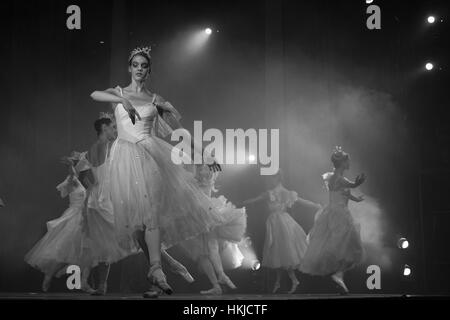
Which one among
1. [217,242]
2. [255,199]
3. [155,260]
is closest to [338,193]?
[255,199]

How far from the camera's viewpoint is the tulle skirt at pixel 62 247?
7.53 m

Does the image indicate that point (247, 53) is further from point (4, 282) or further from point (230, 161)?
point (4, 282)

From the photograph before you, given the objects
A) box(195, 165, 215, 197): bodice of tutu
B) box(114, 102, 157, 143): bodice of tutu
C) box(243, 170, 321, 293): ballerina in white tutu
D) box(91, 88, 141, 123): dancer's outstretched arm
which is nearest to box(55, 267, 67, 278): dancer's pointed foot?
box(195, 165, 215, 197): bodice of tutu

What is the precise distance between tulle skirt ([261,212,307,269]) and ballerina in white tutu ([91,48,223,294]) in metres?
2.61

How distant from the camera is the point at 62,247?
7605 mm

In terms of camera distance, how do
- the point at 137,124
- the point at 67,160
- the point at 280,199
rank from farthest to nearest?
1. the point at 280,199
2. the point at 67,160
3. the point at 137,124

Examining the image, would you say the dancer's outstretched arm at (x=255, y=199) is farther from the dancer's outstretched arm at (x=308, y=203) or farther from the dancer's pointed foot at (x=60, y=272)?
the dancer's pointed foot at (x=60, y=272)

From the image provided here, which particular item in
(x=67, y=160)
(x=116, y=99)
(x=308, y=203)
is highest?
(x=116, y=99)

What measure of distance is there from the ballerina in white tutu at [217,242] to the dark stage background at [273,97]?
663 mm

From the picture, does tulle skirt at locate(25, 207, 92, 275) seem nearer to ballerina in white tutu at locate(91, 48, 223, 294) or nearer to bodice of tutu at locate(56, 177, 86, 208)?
bodice of tutu at locate(56, 177, 86, 208)

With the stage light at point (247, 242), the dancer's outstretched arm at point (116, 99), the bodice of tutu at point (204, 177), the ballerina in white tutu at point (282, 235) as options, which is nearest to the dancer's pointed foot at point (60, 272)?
the bodice of tutu at point (204, 177)

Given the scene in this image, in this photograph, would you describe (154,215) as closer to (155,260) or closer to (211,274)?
(155,260)

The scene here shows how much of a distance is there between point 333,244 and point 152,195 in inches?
106

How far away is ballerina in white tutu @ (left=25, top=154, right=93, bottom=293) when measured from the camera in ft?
24.5
